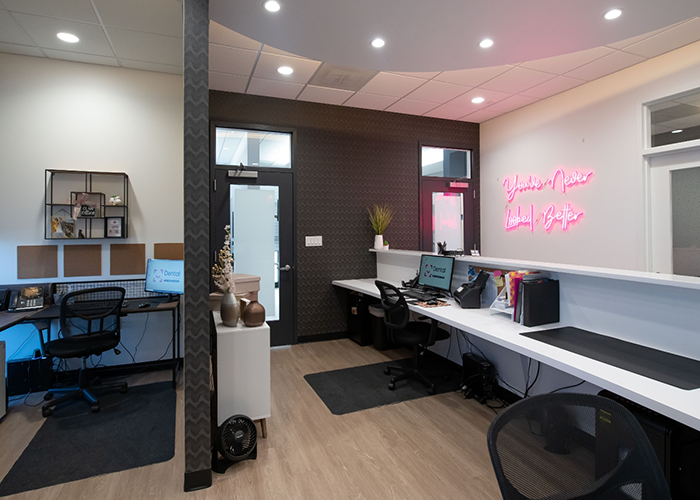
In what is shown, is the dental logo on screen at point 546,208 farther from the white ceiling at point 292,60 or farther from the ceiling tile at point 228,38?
the ceiling tile at point 228,38

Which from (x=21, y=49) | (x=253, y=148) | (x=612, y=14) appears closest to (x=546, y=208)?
(x=612, y=14)

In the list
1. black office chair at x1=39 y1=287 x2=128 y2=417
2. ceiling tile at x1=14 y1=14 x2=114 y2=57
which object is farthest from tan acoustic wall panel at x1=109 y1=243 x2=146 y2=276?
ceiling tile at x1=14 y1=14 x2=114 y2=57

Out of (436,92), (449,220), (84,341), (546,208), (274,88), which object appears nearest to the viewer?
(84,341)

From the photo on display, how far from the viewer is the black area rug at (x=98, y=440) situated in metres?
2.30

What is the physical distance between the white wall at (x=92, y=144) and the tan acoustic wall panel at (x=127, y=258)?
53 mm

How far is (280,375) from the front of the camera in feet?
12.3

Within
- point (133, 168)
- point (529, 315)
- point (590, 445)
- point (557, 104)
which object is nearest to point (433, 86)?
point (557, 104)

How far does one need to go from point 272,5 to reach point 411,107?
3.04 metres

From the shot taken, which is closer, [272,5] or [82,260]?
[272,5]

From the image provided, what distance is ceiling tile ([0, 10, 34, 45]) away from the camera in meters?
2.94

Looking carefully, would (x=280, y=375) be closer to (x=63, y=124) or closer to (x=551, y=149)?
(x=63, y=124)

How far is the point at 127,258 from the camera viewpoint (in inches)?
155

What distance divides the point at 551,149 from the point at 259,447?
4.50 metres

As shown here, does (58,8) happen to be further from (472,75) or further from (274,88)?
(472,75)
